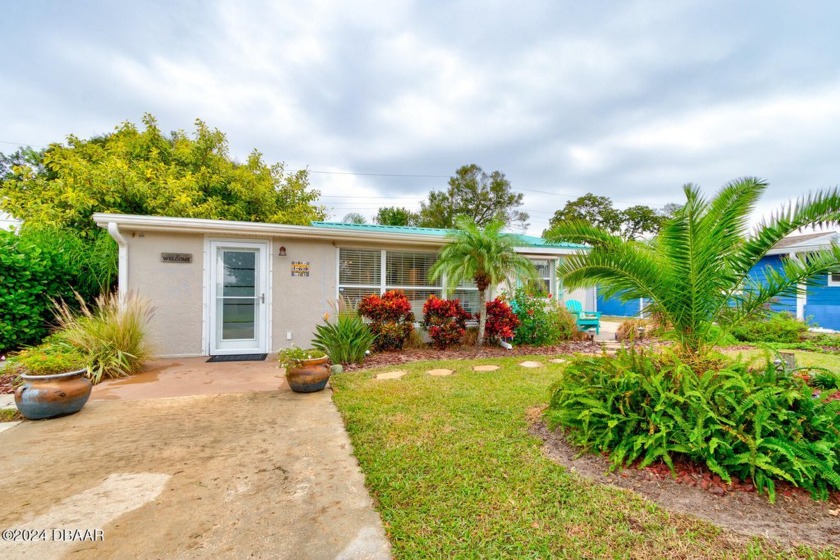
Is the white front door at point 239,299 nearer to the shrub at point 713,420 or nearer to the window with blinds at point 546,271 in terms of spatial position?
the shrub at point 713,420

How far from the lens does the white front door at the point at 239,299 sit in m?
6.70

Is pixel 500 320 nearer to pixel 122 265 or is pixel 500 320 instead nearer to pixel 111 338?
pixel 111 338

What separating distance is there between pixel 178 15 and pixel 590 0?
766cm

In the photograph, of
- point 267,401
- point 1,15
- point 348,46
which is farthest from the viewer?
point 348,46

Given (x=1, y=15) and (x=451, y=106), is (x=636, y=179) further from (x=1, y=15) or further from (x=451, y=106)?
(x=1, y=15)

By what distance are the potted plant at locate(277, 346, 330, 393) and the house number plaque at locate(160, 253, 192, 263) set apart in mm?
3420

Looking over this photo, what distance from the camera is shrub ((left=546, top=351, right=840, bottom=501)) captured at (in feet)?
7.44

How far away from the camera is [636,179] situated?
16.3 meters

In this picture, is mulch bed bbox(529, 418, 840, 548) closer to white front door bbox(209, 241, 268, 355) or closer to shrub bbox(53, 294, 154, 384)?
white front door bbox(209, 241, 268, 355)

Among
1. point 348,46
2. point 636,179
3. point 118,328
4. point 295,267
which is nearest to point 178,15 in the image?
point 348,46

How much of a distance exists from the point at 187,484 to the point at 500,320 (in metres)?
6.05

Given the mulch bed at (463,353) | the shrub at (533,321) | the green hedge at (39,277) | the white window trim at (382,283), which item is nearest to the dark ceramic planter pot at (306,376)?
the mulch bed at (463,353)

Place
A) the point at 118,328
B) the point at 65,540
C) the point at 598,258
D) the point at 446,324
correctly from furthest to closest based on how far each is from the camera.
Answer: the point at 446,324 → the point at 118,328 → the point at 598,258 → the point at 65,540

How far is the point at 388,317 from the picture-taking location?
684 cm
